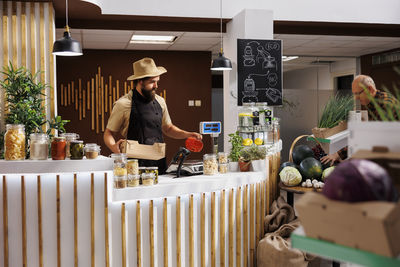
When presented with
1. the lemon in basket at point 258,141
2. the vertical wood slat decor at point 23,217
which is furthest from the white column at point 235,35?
the vertical wood slat decor at point 23,217

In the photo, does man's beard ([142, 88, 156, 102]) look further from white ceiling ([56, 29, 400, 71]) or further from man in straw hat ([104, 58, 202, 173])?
white ceiling ([56, 29, 400, 71])

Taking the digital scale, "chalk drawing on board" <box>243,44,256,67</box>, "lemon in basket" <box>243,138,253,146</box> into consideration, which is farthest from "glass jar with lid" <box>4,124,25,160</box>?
"chalk drawing on board" <box>243,44,256,67</box>

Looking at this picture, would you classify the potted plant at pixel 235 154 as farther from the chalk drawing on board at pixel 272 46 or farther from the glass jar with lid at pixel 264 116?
the chalk drawing on board at pixel 272 46

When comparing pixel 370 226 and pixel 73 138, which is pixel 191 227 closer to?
pixel 73 138

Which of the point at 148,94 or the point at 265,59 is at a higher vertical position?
the point at 265,59

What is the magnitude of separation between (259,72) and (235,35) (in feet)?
2.16

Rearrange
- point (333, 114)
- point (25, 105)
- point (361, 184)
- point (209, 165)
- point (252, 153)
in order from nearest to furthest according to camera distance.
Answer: point (361, 184) → point (333, 114) → point (209, 165) → point (252, 153) → point (25, 105)

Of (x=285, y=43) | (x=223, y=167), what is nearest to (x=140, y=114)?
(x=223, y=167)

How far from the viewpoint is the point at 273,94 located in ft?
19.1

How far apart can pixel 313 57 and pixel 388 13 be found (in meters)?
3.25

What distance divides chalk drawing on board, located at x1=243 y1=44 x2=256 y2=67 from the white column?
16 cm

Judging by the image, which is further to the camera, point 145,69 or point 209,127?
point 145,69

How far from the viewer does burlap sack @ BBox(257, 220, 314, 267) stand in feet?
11.0

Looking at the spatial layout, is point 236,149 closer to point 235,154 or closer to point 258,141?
point 235,154
